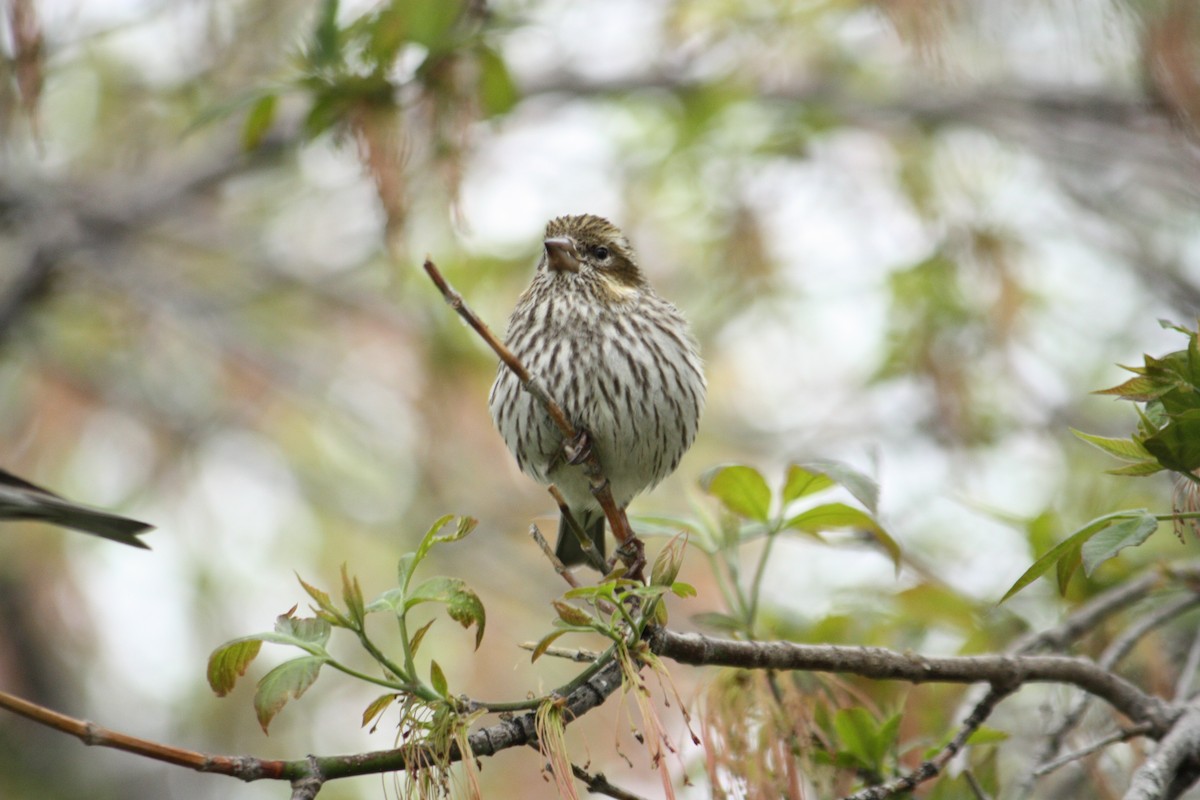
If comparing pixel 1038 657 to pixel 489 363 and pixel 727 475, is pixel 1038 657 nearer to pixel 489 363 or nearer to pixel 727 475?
pixel 727 475

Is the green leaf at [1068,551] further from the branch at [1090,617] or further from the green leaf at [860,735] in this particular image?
the branch at [1090,617]

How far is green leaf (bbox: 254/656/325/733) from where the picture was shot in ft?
8.26

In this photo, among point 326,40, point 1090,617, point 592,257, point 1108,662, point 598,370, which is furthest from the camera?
point 592,257

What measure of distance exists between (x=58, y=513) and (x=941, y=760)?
8.86 ft

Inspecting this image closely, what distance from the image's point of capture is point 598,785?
2646 millimetres

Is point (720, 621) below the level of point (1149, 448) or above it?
above

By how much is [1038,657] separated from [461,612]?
1.58 m

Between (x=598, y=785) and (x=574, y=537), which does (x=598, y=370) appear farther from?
(x=598, y=785)

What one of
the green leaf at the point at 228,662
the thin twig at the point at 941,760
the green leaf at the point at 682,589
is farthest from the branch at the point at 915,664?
the green leaf at the point at 228,662

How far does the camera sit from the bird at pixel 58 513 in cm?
359

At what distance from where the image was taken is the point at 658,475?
4676mm

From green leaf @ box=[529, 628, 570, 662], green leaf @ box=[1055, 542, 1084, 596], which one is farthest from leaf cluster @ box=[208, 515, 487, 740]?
green leaf @ box=[1055, 542, 1084, 596]

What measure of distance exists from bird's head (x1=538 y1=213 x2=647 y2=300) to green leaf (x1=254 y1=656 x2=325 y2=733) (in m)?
2.37

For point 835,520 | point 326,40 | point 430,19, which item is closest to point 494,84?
point 430,19
